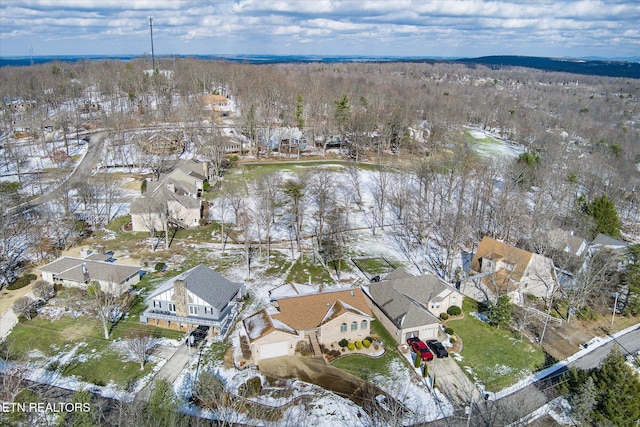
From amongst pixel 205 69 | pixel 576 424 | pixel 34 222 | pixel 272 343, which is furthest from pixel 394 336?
pixel 205 69

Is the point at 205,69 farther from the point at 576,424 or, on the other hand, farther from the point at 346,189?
the point at 576,424

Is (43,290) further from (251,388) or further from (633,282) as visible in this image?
(633,282)

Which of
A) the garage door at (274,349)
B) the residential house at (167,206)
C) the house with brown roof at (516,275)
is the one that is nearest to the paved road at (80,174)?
the residential house at (167,206)

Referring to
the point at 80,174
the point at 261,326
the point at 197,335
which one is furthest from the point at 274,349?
the point at 80,174

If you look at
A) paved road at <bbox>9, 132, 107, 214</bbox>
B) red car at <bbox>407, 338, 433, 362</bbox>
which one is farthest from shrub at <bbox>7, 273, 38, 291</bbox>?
red car at <bbox>407, 338, 433, 362</bbox>

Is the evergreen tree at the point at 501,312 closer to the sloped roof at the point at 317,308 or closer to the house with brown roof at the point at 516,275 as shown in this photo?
the house with brown roof at the point at 516,275

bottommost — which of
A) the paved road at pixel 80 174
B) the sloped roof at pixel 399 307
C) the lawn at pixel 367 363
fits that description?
the lawn at pixel 367 363

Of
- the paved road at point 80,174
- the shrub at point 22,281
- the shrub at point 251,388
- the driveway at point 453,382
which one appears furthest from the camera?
the paved road at point 80,174
